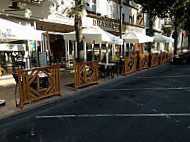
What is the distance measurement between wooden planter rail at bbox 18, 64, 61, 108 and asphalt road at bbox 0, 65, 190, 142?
49cm

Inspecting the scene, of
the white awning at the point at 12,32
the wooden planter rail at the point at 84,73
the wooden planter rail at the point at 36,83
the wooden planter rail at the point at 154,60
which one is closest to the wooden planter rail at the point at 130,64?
the wooden planter rail at the point at 84,73

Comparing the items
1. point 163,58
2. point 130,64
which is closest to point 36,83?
point 130,64

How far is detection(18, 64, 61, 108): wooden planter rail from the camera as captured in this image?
5.04 m

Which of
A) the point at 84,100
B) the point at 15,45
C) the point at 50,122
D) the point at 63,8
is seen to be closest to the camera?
the point at 50,122

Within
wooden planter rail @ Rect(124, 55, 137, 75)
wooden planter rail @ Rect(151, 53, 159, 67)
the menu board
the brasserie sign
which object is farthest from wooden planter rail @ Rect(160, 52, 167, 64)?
the menu board

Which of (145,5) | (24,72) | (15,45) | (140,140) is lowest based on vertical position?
(140,140)

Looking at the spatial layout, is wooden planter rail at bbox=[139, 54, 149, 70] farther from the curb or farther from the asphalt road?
the asphalt road

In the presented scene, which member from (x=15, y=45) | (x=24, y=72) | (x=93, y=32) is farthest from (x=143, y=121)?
(x=15, y=45)

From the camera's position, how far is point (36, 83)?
18.7 feet

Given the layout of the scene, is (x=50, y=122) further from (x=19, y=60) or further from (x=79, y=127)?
(x=19, y=60)

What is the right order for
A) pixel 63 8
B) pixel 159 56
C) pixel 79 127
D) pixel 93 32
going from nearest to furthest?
pixel 79 127 → pixel 93 32 → pixel 63 8 → pixel 159 56

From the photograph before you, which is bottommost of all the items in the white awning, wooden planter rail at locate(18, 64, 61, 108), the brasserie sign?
wooden planter rail at locate(18, 64, 61, 108)

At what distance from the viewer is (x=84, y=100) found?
20.4 ft

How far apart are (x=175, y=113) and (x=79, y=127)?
2693 millimetres
